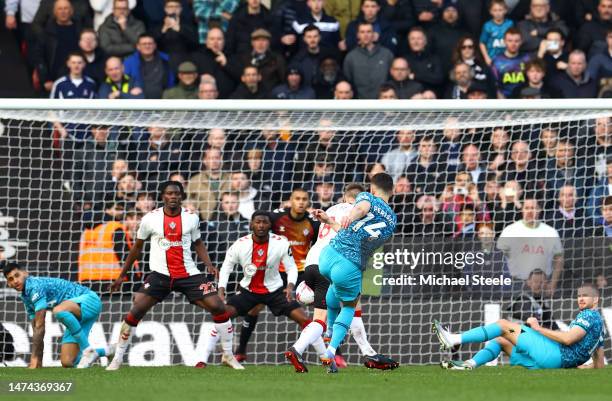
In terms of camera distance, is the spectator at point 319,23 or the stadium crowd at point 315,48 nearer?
the stadium crowd at point 315,48

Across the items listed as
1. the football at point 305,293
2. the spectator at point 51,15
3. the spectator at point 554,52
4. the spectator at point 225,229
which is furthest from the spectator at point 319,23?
the football at point 305,293

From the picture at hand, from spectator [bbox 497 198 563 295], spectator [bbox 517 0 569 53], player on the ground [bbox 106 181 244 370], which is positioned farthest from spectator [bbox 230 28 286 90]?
player on the ground [bbox 106 181 244 370]

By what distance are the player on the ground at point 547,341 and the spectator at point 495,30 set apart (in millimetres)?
6096

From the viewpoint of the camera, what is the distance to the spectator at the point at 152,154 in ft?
55.5

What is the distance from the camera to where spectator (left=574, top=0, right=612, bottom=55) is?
19.0 meters

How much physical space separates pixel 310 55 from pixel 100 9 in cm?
317

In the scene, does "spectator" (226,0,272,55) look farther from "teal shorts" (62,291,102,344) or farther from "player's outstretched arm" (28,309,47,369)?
"player's outstretched arm" (28,309,47,369)

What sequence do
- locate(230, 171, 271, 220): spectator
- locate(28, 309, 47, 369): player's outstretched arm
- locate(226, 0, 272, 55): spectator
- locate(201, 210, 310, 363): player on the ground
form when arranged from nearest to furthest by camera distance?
1. locate(28, 309, 47, 369): player's outstretched arm
2. locate(201, 210, 310, 363): player on the ground
3. locate(230, 171, 271, 220): spectator
4. locate(226, 0, 272, 55): spectator

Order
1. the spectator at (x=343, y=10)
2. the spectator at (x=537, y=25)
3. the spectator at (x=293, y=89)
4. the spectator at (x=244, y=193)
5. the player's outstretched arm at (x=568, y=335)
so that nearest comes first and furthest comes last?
the player's outstretched arm at (x=568, y=335)
the spectator at (x=244, y=193)
the spectator at (x=293, y=89)
the spectator at (x=537, y=25)
the spectator at (x=343, y=10)

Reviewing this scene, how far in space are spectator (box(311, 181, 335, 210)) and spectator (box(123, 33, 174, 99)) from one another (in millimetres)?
3082

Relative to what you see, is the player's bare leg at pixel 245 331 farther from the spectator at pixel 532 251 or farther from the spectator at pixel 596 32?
the spectator at pixel 596 32

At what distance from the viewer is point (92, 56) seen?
18.9 m

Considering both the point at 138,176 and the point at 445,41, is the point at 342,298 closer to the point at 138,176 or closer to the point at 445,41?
the point at 138,176

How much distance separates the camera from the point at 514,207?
1622 centimetres
